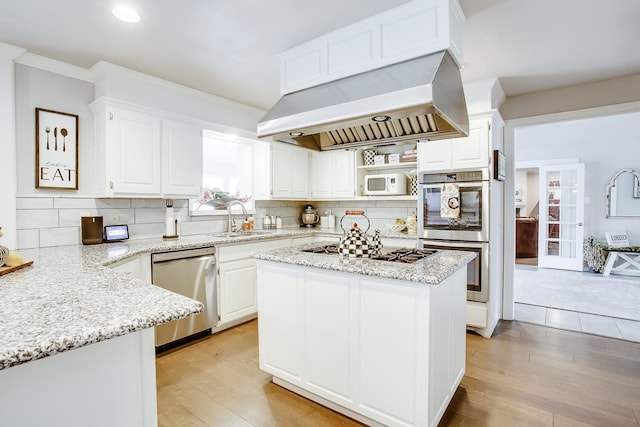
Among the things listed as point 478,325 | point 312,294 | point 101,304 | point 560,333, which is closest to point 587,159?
point 560,333

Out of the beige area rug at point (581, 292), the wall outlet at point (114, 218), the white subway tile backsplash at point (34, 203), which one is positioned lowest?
the beige area rug at point (581, 292)

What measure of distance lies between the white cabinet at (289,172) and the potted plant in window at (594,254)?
17.2ft

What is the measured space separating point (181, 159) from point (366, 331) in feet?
8.13

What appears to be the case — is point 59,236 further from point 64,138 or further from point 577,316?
point 577,316

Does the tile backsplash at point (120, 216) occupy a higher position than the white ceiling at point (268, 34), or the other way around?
the white ceiling at point (268, 34)

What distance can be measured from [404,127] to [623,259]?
19.4 feet

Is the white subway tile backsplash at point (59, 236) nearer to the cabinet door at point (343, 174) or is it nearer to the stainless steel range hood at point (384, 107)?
the stainless steel range hood at point (384, 107)

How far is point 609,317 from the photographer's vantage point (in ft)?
11.8

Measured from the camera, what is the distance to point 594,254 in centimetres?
579

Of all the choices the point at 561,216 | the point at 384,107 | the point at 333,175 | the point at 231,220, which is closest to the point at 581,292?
the point at 561,216

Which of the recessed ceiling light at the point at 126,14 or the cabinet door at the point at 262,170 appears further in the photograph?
the cabinet door at the point at 262,170

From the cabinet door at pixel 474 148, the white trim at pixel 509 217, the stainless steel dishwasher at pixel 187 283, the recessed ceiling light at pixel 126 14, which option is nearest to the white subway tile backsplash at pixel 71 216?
the stainless steel dishwasher at pixel 187 283

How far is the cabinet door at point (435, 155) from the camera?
10.6ft

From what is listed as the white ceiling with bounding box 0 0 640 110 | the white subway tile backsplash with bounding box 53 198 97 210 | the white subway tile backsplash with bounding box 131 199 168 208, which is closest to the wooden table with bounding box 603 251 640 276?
the white ceiling with bounding box 0 0 640 110
